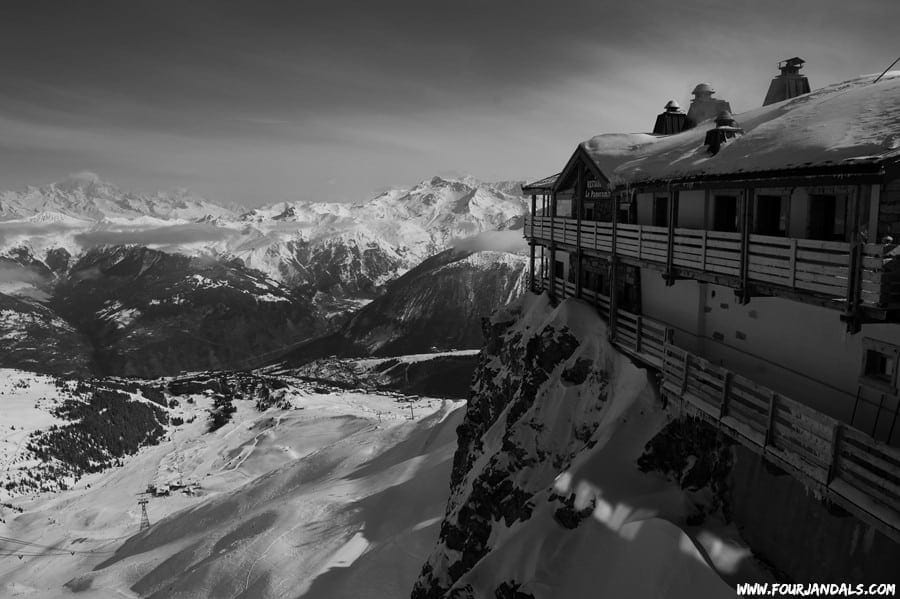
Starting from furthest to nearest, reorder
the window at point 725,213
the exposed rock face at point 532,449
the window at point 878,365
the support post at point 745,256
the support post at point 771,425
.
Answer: the window at point 725,213 → the exposed rock face at point 532,449 → the support post at point 745,256 → the support post at point 771,425 → the window at point 878,365

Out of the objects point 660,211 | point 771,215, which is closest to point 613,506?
point 771,215

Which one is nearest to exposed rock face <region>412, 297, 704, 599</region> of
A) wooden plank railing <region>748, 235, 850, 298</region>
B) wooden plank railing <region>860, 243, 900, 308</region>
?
wooden plank railing <region>748, 235, 850, 298</region>

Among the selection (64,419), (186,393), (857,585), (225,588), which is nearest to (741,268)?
(857,585)

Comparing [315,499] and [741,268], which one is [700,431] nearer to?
[741,268]

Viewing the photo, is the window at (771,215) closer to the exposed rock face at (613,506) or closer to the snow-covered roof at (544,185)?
the exposed rock face at (613,506)

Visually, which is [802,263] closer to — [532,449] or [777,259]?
[777,259]

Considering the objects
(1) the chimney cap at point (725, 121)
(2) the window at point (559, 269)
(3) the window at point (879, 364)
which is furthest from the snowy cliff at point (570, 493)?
(1) the chimney cap at point (725, 121)

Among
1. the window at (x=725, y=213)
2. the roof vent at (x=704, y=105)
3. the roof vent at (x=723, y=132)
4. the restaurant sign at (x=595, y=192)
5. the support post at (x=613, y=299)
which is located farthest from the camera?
the roof vent at (x=704, y=105)
